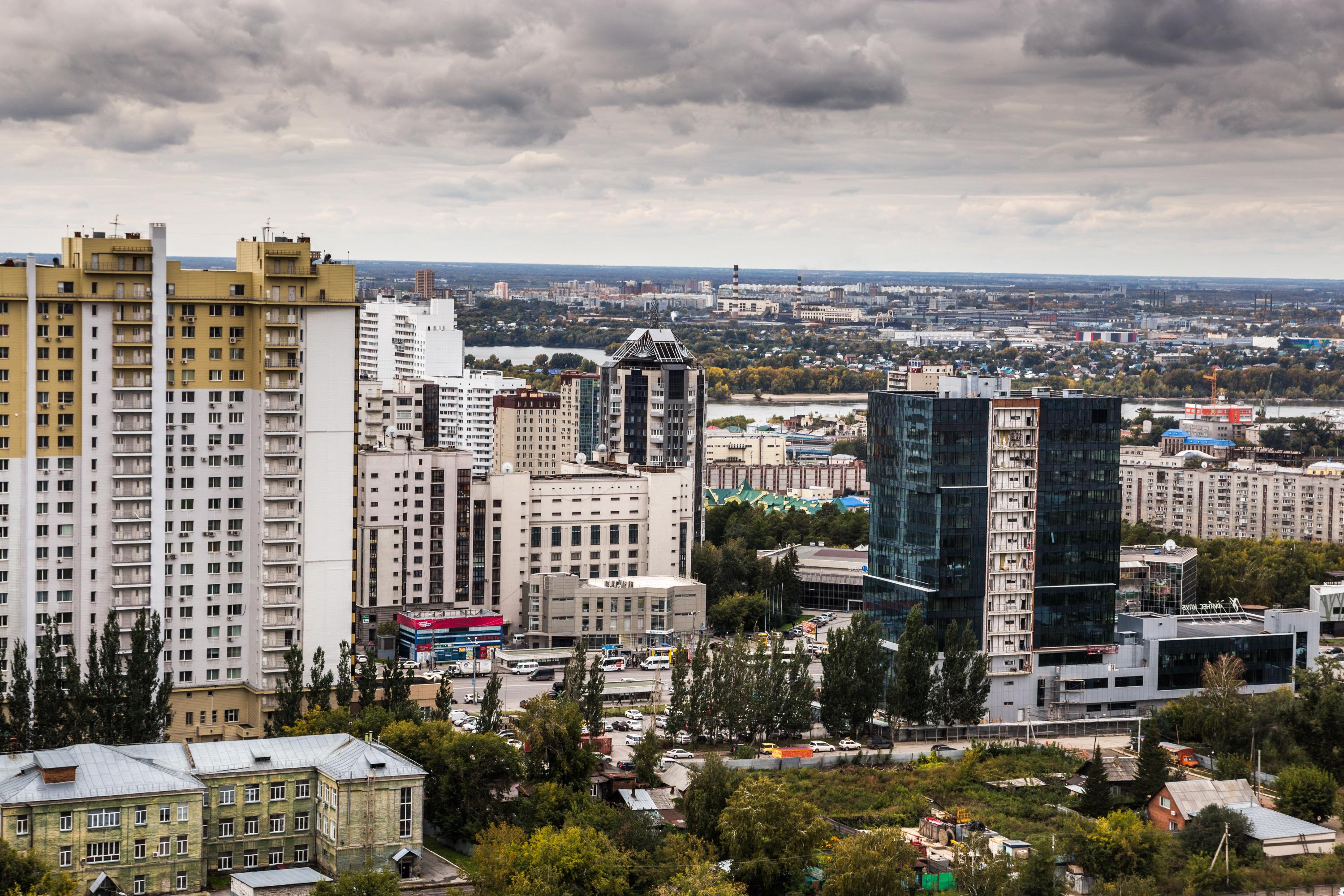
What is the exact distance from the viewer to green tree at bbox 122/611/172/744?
30.8 meters

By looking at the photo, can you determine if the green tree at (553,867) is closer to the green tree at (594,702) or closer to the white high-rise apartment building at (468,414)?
the green tree at (594,702)

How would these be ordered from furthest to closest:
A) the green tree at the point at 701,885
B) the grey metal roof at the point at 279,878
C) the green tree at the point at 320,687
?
the green tree at the point at 320,687 → the grey metal roof at the point at 279,878 → the green tree at the point at 701,885

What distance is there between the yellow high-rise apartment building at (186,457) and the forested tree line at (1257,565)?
23.6 m

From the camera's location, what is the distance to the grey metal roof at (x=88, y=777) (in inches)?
966

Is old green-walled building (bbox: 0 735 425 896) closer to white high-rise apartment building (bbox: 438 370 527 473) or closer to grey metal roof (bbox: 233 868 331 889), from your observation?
grey metal roof (bbox: 233 868 331 889)

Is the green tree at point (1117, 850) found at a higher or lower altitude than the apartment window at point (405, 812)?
lower

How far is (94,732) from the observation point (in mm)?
30094

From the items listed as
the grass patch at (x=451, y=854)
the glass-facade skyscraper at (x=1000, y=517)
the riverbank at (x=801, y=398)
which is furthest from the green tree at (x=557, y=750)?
the riverbank at (x=801, y=398)

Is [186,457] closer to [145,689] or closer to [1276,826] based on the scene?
[145,689]

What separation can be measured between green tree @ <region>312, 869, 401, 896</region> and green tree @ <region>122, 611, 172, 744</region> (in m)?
8.00

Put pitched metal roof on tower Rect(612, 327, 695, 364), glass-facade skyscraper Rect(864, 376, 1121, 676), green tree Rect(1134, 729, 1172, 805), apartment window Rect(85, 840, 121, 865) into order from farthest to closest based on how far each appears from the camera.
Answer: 1. pitched metal roof on tower Rect(612, 327, 695, 364)
2. glass-facade skyscraper Rect(864, 376, 1121, 676)
3. green tree Rect(1134, 729, 1172, 805)
4. apartment window Rect(85, 840, 121, 865)

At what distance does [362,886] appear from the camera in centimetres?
2353

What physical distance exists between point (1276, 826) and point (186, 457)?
63.1 feet

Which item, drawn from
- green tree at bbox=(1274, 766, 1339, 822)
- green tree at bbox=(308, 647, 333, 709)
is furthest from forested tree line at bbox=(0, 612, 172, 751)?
green tree at bbox=(1274, 766, 1339, 822)
